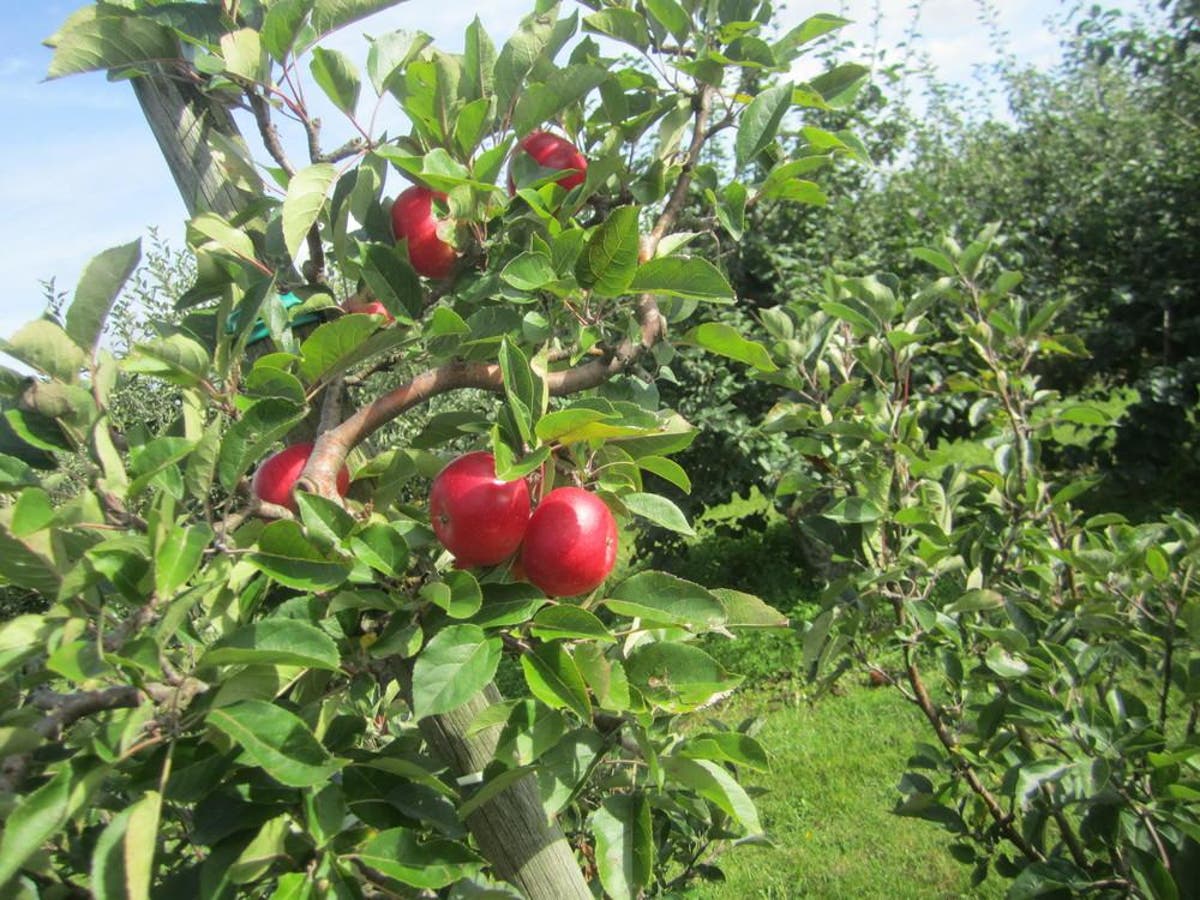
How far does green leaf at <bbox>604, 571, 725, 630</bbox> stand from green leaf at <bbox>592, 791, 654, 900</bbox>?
233 mm

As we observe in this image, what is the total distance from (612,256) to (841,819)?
3134 mm

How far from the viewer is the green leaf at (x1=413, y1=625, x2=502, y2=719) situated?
0.87 meters

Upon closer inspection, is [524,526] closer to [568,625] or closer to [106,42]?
[568,625]

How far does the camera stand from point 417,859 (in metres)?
0.94

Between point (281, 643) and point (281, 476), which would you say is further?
point (281, 476)

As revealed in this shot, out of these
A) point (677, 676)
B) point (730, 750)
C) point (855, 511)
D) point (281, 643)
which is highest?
point (281, 643)

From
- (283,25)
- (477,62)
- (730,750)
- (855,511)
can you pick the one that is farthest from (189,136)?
(855,511)

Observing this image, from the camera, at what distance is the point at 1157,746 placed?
152 cm

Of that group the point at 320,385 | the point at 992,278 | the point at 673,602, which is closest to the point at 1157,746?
the point at 673,602

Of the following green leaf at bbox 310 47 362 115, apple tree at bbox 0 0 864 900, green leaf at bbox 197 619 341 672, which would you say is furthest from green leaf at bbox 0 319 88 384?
green leaf at bbox 310 47 362 115

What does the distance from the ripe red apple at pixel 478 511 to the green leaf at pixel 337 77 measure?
48 cm

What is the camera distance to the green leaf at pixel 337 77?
110 centimetres

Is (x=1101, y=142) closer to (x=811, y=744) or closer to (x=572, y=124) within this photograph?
(x=811, y=744)

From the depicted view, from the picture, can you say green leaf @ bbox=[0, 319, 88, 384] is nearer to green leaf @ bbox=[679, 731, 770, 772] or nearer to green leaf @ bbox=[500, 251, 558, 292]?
green leaf @ bbox=[500, 251, 558, 292]
